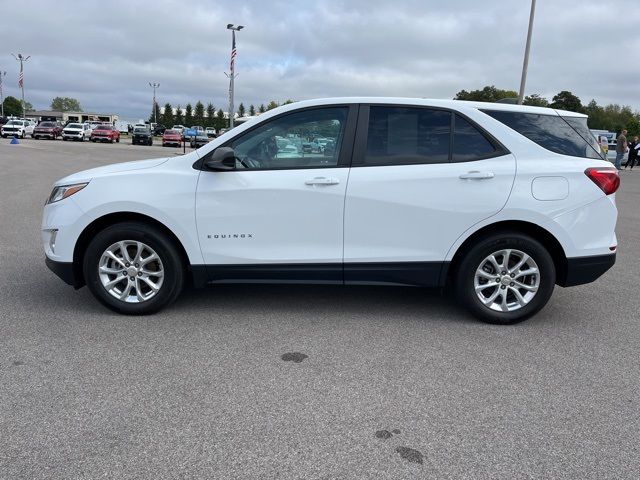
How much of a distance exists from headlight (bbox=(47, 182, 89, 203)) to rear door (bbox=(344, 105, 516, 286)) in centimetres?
222

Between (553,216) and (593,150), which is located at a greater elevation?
(593,150)

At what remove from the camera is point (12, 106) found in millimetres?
135500

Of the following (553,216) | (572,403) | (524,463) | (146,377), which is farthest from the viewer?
(553,216)

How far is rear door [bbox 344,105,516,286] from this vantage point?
167 inches

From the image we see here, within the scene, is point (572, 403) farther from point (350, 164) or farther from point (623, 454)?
point (350, 164)

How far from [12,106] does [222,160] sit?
514 ft

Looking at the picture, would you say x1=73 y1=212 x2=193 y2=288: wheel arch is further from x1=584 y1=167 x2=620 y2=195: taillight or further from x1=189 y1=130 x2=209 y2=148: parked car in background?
x1=189 y1=130 x2=209 y2=148: parked car in background

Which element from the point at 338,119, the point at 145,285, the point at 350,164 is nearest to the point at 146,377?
the point at 145,285

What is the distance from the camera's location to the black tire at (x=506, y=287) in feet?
14.2

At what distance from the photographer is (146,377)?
3398 mm

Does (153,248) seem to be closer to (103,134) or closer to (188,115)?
(103,134)

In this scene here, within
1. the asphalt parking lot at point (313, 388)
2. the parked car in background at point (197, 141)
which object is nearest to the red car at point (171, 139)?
the parked car in background at point (197, 141)

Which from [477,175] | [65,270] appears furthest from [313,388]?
[65,270]

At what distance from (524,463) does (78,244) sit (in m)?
3.67
